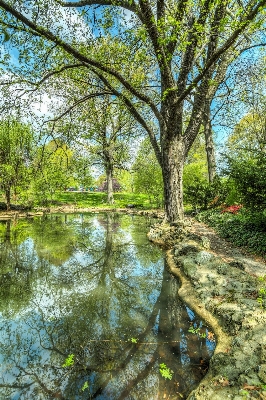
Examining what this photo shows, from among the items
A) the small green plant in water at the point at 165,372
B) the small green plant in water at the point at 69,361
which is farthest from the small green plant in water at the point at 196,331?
the small green plant in water at the point at 69,361

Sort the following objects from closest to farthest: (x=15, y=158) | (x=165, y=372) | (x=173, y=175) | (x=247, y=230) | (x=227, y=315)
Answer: (x=165, y=372), (x=227, y=315), (x=247, y=230), (x=173, y=175), (x=15, y=158)

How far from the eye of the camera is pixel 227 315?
4.11 m

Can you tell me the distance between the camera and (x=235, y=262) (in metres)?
6.20

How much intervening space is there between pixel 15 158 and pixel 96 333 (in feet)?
63.4

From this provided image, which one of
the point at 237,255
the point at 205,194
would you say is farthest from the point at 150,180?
the point at 237,255

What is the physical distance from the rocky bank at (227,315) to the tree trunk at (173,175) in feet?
6.63

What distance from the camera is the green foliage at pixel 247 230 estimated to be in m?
7.55

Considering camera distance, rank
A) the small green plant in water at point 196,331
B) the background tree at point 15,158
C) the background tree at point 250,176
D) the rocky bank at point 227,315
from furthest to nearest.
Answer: the background tree at point 15,158, the background tree at point 250,176, the small green plant in water at point 196,331, the rocky bank at point 227,315

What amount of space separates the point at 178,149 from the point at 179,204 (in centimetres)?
210

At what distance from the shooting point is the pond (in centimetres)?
300

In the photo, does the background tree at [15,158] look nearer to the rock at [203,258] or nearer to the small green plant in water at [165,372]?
the rock at [203,258]

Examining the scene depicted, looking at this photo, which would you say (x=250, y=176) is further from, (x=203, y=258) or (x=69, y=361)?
(x=69, y=361)

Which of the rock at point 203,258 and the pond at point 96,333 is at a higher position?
the rock at point 203,258

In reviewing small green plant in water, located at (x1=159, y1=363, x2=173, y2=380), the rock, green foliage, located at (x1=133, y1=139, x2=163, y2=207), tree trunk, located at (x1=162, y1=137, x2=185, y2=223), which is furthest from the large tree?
green foliage, located at (x1=133, y1=139, x2=163, y2=207)
